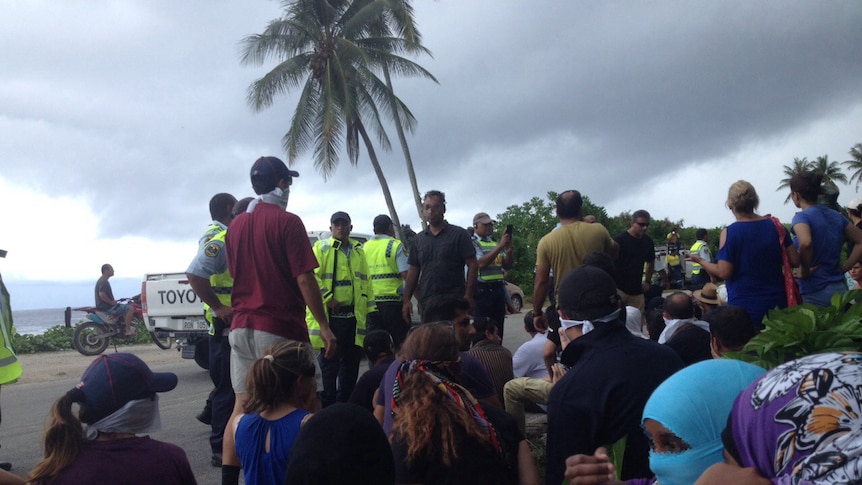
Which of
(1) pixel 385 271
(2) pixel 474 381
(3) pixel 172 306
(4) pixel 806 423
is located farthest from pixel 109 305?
(4) pixel 806 423

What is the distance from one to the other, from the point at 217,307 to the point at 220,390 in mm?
790

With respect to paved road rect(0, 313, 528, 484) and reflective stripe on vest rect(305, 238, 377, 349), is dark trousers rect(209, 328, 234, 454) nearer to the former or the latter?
paved road rect(0, 313, 528, 484)

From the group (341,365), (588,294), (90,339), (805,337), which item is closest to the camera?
(805,337)

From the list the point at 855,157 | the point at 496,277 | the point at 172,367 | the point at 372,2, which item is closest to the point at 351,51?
the point at 372,2

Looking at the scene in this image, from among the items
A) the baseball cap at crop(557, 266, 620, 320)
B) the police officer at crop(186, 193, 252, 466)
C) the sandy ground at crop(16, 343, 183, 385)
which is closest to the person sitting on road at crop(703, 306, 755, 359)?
the baseball cap at crop(557, 266, 620, 320)

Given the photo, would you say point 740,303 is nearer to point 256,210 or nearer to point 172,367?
point 256,210

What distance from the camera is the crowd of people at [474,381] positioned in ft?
5.49

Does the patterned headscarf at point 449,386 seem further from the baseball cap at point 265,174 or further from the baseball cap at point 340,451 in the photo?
the baseball cap at point 265,174

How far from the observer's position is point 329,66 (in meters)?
23.7

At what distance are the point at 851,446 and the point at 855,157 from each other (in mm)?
80253

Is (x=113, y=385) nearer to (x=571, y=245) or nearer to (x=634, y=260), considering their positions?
(x=571, y=245)

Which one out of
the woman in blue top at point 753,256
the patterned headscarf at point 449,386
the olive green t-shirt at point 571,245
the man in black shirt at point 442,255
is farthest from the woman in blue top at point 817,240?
the patterned headscarf at point 449,386

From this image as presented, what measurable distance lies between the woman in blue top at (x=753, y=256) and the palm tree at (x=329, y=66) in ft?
61.7

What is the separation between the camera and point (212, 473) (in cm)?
543
